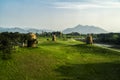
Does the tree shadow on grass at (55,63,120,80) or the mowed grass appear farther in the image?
the mowed grass

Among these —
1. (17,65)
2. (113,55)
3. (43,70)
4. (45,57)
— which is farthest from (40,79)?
(113,55)

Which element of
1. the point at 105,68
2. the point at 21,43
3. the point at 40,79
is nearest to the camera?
the point at 40,79

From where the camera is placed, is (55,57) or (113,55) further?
(113,55)

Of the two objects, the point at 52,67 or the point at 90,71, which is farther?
the point at 52,67

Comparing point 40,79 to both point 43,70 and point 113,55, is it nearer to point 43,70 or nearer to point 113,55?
point 43,70

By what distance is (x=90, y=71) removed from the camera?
41125 mm

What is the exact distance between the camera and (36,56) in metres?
48.4

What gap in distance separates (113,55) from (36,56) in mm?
18533

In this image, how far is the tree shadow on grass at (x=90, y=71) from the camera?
37.7 meters

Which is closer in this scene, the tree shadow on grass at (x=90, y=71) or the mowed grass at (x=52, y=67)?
the tree shadow on grass at (x=90, y=71)

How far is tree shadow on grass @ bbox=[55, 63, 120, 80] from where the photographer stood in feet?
124

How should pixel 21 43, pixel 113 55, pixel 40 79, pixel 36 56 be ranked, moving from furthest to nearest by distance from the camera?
pixel 21 43
pixel 113 55
pixel 36 56
pixel 40 79

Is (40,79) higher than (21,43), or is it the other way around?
(21,43)

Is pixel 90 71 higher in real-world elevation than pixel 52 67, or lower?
lower
